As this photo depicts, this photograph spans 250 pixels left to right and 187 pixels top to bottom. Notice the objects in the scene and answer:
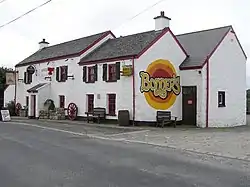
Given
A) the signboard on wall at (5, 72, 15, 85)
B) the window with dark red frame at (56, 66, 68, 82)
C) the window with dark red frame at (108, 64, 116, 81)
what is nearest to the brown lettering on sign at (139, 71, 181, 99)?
the window with dark red frame at (108, 64, 116, 81)

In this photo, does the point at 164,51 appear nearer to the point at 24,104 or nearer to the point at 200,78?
the point at 200,78

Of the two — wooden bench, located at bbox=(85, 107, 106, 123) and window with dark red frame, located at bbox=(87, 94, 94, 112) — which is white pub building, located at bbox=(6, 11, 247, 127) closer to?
window with dark red frame, located at bbox=(87, 94, 94, 112)

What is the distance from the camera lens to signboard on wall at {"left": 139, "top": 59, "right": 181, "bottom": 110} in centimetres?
2430

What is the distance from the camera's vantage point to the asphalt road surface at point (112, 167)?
7.85 meters

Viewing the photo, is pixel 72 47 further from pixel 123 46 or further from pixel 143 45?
pixel 143 45

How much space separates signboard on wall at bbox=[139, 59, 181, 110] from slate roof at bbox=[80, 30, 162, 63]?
5.11 feet

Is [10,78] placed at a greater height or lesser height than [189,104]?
greater

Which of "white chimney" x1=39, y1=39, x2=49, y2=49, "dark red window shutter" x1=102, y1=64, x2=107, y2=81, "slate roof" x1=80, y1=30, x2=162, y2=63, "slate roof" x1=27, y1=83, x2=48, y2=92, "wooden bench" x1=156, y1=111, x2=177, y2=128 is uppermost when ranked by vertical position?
"white chimney" x1=39, y1=39, x2=49, y2=49

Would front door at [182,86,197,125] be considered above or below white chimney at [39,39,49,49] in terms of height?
below

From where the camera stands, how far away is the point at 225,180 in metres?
8.24

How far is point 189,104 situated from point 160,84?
262cm

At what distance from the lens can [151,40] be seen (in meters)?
24.9

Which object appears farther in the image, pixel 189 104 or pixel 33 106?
pixel 33 106

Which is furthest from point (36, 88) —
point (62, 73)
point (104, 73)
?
point (104, 73)
